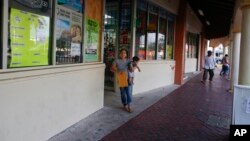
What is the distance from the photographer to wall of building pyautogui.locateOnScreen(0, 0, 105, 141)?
4.08 m

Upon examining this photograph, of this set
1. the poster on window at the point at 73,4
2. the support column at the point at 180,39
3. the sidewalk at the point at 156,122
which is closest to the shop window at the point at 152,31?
the support column at the point at 180,39

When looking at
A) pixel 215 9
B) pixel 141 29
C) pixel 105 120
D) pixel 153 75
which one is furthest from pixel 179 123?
pixel 215 9

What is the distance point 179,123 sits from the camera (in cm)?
677

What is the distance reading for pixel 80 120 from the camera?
21.2 ft

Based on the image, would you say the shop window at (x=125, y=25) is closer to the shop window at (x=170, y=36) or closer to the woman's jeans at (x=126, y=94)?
the woman's jeans at (x=126, y=94)

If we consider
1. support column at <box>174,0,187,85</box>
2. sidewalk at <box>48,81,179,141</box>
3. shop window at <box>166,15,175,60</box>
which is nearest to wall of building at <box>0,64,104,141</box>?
sidewalk at <box>48,81,179,141</box>

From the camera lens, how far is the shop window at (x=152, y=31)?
1152cm

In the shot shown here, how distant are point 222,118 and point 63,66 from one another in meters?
4.12

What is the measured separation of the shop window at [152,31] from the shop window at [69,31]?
5.32m

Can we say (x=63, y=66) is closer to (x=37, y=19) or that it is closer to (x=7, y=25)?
(x=37, y=19)

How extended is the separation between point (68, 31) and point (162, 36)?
7556 millimetres

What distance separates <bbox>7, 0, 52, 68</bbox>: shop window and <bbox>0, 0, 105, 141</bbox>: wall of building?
5.8 inches

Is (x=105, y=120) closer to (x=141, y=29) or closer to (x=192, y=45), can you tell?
(x=141, y=29)

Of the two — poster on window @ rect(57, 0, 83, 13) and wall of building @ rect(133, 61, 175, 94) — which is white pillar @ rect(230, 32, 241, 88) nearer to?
wall of building @ rect(133, 61, 175, 94)
